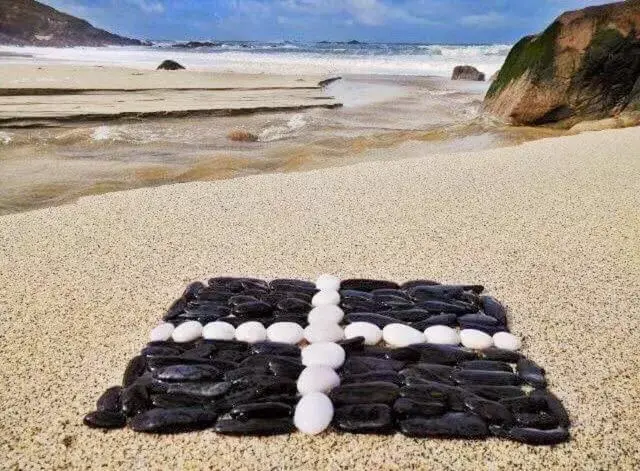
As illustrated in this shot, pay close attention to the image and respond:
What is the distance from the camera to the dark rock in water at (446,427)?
1611mm

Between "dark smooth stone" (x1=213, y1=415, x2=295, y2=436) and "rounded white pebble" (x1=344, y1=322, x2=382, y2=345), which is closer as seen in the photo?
"dark smooth stone" (x1=213, y1=415, x2=295, y2=436)

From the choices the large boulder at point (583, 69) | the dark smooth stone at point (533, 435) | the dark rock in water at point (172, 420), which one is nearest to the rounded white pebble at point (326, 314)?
the dark rock in water at point (172, 420)

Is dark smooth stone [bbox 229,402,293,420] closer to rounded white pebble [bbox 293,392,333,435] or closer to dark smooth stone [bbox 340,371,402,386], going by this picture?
rounded white pebble [bbox 293,392,333,435]

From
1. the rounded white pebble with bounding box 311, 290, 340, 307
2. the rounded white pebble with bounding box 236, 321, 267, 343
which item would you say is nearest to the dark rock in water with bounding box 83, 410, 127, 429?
the rounded white pebble with bounding box 236, 321, 267, 343

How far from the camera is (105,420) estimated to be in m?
1.66

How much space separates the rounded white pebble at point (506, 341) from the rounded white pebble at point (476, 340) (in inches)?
1.0

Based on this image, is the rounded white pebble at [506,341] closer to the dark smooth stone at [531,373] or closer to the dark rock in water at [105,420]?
the dark smooth stone at [531,373]

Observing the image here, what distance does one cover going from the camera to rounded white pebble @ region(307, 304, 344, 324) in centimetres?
223

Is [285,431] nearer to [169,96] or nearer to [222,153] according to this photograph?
[222,153]

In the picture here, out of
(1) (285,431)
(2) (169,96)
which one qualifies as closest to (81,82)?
(2) (169,96)

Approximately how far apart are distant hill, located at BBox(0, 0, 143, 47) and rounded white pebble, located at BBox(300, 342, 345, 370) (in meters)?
56.3

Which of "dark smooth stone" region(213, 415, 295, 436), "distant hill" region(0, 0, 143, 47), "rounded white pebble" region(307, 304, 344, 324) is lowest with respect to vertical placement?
"dark smooth stone" region(213, 415, 295, 436)

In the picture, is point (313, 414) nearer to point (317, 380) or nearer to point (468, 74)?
point (317, 380)

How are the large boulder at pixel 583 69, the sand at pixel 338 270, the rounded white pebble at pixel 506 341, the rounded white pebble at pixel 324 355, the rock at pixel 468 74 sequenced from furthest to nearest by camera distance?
the rock at pixel 468 74 < the large boulder at pixel 583 69 < the rounded white pebble at pixel 506 341 < the rounded white pebble at pixel 324 355 < the sand at pixel 338 270
